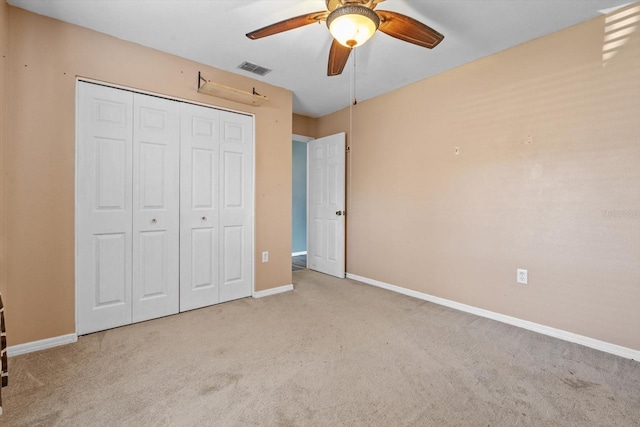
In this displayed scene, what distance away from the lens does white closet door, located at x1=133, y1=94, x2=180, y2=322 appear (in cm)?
257

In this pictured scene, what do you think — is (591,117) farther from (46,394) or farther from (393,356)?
(46,394)

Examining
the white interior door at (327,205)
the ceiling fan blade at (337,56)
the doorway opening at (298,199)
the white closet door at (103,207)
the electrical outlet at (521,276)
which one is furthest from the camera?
the doorway opening at (298,199)

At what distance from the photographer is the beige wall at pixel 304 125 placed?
4.55 m

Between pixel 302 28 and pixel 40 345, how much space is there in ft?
9.86

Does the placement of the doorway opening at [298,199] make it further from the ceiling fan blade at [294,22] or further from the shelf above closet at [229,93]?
the ceiling fan blade at [294,22]

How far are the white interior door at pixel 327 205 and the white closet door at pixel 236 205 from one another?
1370 millimetres

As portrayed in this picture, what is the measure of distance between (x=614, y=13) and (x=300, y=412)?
3260 millimetres

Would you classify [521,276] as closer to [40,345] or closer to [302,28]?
[302,28]

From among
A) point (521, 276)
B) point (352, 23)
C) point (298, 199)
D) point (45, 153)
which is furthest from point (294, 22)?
point (298, 199)

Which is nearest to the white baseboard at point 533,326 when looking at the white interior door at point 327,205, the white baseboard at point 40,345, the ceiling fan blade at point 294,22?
the white interior door at point 327,205

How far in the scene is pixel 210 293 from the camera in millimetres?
3020

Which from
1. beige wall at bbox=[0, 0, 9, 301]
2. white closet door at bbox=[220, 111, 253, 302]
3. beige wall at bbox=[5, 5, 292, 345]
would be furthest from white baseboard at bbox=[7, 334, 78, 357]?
white closet door at bbox=[220, 111, 253, 302]

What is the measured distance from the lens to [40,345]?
214cm

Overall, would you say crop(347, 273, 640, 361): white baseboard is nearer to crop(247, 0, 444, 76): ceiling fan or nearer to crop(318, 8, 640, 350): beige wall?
crop(318, 8, 640, 350): beige wall
